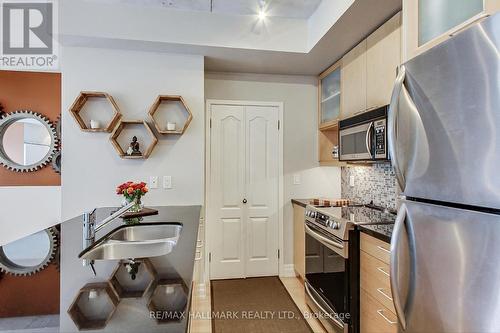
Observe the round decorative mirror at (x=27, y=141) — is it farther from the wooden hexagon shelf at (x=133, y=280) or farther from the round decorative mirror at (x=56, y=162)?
the wooden hexagon shelf at (x=133, y=280)

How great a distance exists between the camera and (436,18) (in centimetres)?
124

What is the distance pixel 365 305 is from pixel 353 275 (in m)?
0.19

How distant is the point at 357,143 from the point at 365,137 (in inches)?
6.1

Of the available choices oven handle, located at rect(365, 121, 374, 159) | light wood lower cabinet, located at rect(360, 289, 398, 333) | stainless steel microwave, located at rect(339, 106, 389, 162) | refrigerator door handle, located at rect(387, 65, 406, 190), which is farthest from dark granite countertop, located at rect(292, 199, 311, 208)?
refrigerator door handle, located at rect(387, 65, 406, 190)

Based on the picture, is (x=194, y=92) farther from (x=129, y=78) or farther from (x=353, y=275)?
(x=353, y=275)

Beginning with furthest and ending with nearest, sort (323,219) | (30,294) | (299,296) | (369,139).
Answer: (299,296), (323,219), (369,139), (30,294)

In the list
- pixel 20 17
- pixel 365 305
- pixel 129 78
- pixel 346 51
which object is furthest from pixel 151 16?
pixel 365 305

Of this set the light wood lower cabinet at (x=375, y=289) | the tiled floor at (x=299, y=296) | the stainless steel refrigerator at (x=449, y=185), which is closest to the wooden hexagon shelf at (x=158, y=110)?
the light wood lower cabinet at (x=375, y=289)

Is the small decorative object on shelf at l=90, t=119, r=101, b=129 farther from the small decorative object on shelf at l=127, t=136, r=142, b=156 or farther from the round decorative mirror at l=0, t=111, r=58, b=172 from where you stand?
the round decorative mirror at l=0, t=111, r=58, b=172

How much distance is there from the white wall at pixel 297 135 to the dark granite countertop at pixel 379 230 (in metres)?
1.56

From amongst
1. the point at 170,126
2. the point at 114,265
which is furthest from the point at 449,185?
the point at 170,126

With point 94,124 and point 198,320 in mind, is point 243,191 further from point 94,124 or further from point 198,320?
point 94,124

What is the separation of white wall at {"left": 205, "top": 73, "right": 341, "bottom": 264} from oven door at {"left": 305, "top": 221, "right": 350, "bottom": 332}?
0.84m

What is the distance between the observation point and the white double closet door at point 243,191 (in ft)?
10.8
